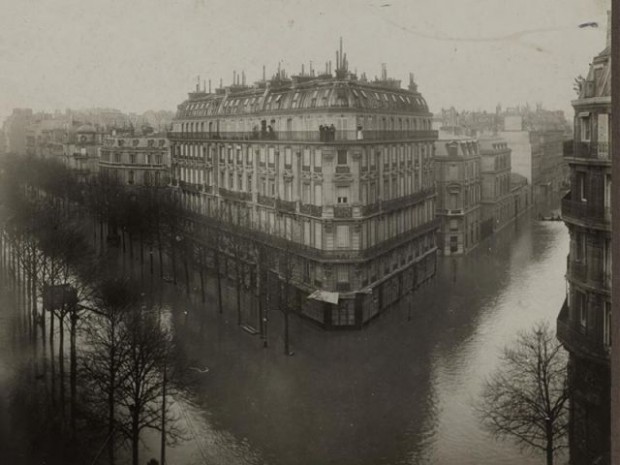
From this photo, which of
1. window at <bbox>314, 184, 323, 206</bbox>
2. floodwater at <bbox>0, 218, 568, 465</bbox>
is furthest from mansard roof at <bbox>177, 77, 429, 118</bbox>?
floodwater at <bbox>0, 218, 568, 465</bbox>

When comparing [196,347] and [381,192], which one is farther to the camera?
[381,192]

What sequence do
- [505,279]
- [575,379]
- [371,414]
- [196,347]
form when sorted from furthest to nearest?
[505,279]
[196,347]
[371,414]
[575,379]

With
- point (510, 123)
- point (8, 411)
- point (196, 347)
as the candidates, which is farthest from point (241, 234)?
point (510, 123)

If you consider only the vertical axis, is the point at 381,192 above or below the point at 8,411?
above

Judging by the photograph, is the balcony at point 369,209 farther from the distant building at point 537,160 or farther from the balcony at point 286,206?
the distant building at point 537,160

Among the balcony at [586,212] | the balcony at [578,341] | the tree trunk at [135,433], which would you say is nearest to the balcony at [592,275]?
the balcony at [586,212]

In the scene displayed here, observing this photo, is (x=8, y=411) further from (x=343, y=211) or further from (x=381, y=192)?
(x=381, y=192)

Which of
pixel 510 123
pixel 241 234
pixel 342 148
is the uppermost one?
pixel 510 123

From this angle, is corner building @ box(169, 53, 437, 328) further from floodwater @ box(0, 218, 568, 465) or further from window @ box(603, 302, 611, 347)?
window @ box(603, 302, 611, 347)
